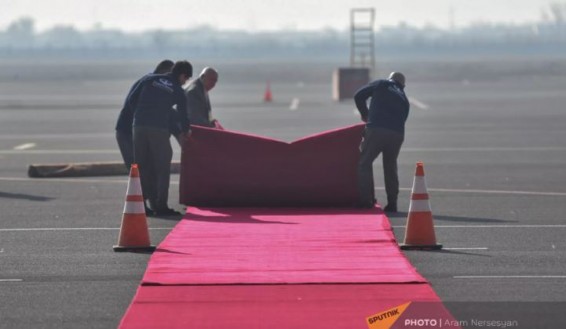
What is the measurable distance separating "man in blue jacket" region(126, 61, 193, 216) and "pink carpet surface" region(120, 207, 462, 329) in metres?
0.93

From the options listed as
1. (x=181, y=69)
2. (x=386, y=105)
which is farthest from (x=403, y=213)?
(x=181, y=69)

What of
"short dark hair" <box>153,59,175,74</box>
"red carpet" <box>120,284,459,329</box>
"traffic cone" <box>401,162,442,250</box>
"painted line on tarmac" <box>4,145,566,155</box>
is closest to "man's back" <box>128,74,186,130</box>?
"short dark hair" <box>153,59,175,74</box>

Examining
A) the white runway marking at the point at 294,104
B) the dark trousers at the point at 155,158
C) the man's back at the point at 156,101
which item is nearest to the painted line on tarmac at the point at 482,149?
the dark trousers at the point at 155,158

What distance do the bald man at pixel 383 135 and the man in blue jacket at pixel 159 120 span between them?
213 cm

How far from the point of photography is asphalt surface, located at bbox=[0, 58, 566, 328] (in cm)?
1141

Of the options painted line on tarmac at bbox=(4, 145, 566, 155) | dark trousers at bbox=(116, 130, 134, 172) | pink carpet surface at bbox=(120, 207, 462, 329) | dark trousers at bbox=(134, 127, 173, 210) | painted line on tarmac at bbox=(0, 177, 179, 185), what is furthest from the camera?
painted line on tarmac at bbox=(4, 145, 566, 155)

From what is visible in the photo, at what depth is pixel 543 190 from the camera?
19.8 m

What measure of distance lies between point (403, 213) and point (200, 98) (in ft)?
10.5

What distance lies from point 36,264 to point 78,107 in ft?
122

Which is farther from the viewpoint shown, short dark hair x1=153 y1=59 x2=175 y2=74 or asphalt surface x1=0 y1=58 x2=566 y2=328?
short dark hair x1=153 y1=59 x2=175 y2=74

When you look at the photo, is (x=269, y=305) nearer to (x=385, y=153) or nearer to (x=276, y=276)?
(x=276, y=276)

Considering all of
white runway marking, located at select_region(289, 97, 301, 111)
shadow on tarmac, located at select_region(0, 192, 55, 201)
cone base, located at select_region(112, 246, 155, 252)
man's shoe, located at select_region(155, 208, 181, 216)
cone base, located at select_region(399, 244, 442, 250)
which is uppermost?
cone base, located at select_region(112, 246, 155, 252)

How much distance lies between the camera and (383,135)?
1720 centimetres

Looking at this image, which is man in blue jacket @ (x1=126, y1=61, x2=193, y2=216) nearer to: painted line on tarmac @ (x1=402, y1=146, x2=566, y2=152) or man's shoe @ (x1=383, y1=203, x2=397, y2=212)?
man's shoe @ (x1=383, y1=203, x2=397, y2=212)
